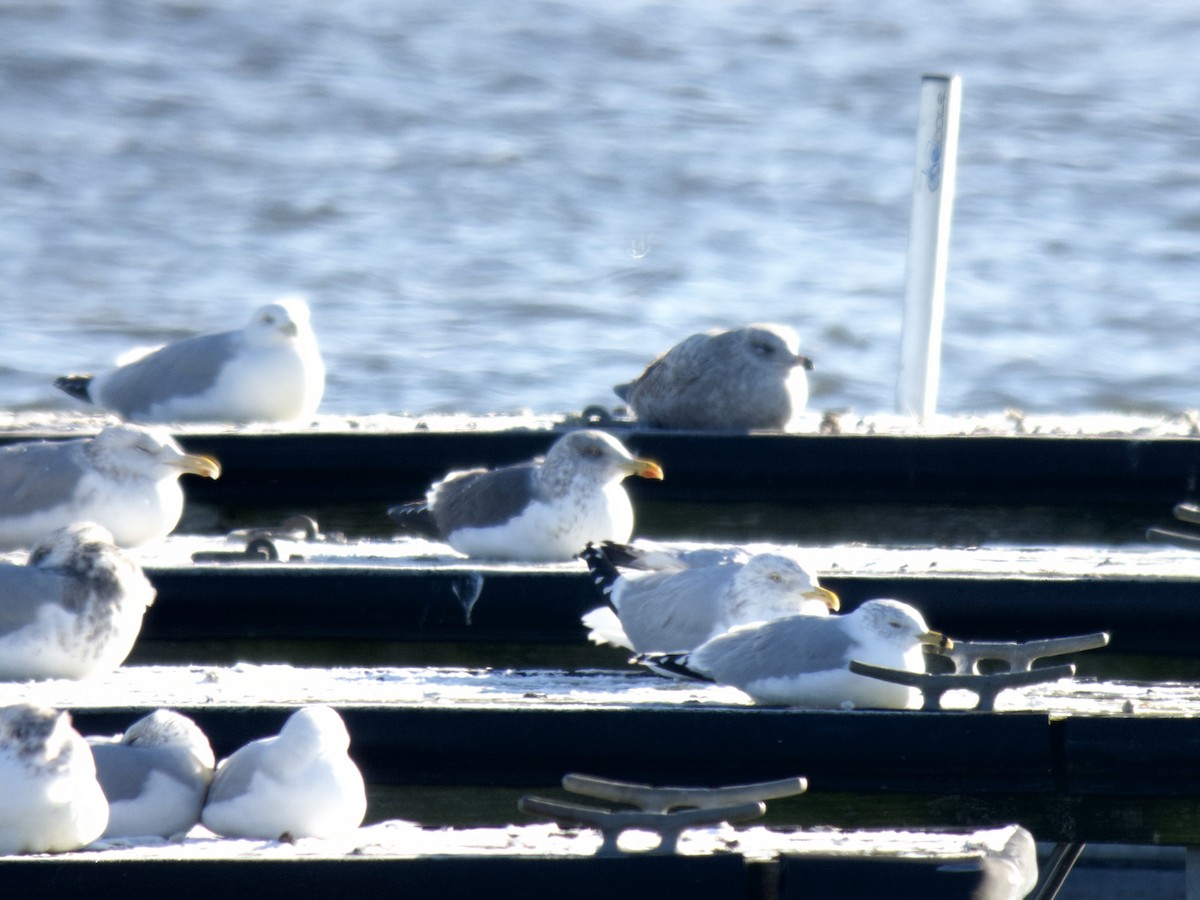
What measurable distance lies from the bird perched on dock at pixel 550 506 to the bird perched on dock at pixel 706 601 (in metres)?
0.60

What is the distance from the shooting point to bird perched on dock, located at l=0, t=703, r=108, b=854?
3332 millimetres

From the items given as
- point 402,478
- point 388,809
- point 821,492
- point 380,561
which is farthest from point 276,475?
point 388,809

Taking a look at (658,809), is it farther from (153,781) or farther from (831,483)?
(831,483)

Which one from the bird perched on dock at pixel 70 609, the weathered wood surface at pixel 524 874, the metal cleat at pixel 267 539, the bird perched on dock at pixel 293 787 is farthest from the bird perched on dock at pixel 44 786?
the metal cleat at pixel 267 539

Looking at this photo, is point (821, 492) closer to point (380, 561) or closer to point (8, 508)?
point (380, 561)

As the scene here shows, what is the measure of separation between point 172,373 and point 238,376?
0.24 m

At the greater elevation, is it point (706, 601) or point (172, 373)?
point (172, 373)

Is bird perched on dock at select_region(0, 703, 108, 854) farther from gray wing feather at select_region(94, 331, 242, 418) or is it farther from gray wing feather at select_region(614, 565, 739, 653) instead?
gray wing feather at select_region(94, 331, 242, 418)

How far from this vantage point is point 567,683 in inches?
179

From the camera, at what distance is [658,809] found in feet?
11.3

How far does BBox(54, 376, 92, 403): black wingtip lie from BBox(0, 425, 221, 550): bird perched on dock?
5.40 ft

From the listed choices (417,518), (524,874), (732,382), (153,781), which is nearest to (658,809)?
(524,874)

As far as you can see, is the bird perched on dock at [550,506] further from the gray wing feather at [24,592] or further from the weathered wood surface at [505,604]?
the gray wing feather at [24,592]

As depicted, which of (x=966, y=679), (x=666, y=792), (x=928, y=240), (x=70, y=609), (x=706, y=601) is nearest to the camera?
(x=666, y=792)
